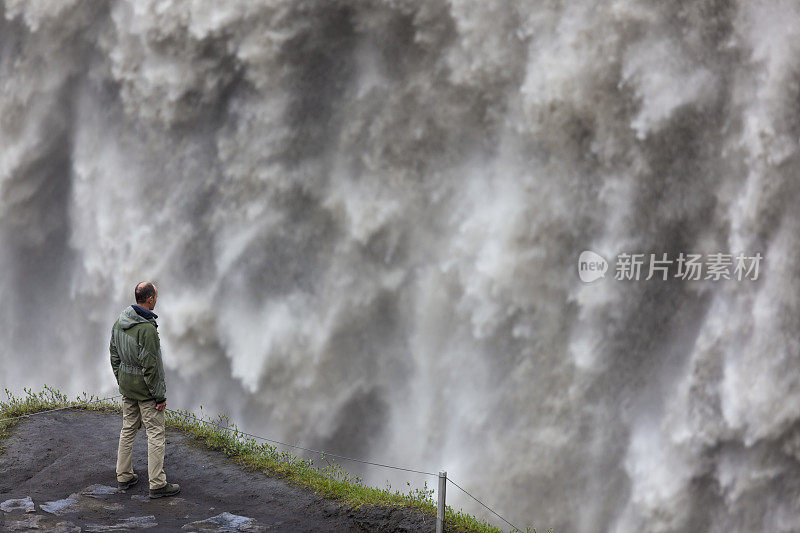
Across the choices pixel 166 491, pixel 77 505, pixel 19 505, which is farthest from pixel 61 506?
pixel 166 491

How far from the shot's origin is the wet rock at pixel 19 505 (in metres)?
5.64

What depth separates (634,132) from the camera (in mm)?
9008

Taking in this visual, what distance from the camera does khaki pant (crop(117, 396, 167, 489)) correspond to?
5.78 metres

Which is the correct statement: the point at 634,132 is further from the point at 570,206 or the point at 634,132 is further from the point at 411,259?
the point at 411,259

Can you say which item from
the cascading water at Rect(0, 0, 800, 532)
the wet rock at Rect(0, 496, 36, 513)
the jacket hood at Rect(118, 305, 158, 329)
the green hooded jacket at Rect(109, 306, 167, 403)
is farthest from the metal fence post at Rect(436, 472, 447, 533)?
the cascading water at Rect(0, 0, 800, 532)

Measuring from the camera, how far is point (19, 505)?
575cm

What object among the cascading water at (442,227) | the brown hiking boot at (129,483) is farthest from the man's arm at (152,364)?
the cascading water at (442,227)

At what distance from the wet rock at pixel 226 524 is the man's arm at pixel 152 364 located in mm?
1019

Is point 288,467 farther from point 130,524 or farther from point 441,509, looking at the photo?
point 441,509

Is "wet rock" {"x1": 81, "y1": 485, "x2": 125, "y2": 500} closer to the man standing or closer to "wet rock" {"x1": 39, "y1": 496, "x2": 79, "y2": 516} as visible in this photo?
"wet rock" {"x1": 39, "y1": 496, "x2": 79, "y2": 516}

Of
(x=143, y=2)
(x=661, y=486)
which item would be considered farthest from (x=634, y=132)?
(x=143, y=2)

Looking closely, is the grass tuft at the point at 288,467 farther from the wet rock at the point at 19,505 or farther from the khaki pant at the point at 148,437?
the wet rock at the point at 19,505

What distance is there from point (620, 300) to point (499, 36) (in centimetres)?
404

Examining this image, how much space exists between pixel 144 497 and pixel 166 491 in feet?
0.61
